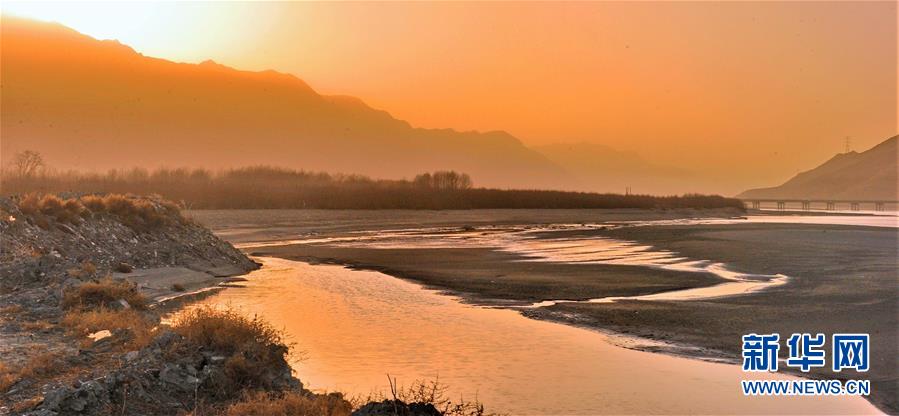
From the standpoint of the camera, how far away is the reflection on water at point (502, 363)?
464 inches

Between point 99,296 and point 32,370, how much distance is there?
716cm

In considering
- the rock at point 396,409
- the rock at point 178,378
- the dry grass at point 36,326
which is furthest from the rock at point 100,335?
the rock at point 396,409

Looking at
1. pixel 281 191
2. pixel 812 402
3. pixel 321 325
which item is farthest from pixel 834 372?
pixel 281 191

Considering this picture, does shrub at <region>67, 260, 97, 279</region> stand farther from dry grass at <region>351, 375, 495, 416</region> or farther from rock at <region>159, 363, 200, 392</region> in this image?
dry grass at <region>351, 375, 495, 416</region>

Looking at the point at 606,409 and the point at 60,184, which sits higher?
the point at 60,184

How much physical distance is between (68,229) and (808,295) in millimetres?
26324

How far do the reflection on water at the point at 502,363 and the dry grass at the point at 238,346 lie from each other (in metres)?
0.90

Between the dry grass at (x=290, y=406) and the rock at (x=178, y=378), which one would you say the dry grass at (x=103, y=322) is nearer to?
the rock at (x=178, y=378)

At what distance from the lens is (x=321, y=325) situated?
1862 centimetres

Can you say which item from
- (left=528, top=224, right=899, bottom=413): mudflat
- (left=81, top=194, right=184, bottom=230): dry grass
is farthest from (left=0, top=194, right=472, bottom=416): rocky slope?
(left=528, top=224, right=899, bottom=413): mudflat

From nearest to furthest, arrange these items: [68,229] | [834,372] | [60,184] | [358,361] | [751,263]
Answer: [834,372] → [358,361] → [68,229] → [751,263] → [60,184]

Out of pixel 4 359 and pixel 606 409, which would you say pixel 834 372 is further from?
pixel 4 359

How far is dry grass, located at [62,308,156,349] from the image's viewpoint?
1520cm

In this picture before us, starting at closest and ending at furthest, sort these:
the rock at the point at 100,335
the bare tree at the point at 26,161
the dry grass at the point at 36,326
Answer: the rock at the point at 100,335 < the dry grass at the point at 36,326 < the bare tree at the point at 26,161
